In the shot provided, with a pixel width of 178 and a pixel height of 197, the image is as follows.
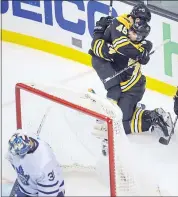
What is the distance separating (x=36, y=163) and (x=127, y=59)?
1291mm

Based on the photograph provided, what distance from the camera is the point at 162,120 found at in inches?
176

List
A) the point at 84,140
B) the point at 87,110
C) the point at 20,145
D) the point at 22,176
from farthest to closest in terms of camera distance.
→ the point at 84,140 → the point at 87,110 → the point at 22,176 → the point at 20,145

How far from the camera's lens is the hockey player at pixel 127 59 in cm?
417

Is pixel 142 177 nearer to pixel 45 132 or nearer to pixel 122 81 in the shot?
pixel 45 132

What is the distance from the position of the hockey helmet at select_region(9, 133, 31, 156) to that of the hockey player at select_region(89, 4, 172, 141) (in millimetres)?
1149

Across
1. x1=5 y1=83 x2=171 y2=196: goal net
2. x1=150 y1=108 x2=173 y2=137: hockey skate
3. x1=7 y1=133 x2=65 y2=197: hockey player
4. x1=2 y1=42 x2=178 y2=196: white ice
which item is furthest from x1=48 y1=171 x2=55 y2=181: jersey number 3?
x1=150 y1=108 x2=173 y2=137: hockey skate

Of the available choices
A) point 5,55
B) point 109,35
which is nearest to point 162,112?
point 109,35

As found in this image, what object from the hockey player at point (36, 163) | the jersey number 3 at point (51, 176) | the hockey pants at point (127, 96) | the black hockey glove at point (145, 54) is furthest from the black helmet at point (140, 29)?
the jersey number 3 at point (51, 176)

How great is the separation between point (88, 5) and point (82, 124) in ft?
5.65

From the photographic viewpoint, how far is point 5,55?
19.0 ft

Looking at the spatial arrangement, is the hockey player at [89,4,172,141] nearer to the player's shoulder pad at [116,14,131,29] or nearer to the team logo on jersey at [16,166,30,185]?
the player's shoulder pad at [116,14,131,29]

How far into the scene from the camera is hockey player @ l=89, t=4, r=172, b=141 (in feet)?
13.7

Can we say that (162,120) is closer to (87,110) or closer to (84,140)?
(84,140)

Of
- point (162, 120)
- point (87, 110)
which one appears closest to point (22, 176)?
point (87, 110)
